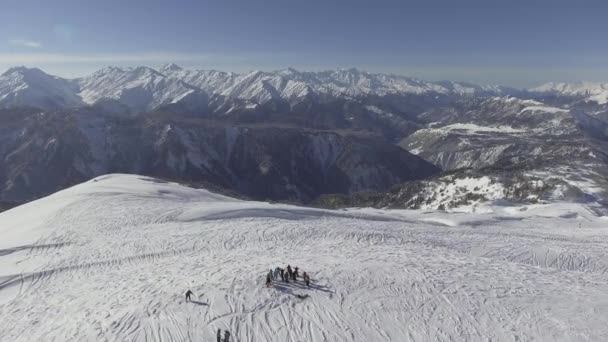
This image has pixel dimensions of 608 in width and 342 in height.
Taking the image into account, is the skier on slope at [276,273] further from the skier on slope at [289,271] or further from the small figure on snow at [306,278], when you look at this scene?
the small figure on snow at [306,278]

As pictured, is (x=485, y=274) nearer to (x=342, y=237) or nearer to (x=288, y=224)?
(x=342, y=237)

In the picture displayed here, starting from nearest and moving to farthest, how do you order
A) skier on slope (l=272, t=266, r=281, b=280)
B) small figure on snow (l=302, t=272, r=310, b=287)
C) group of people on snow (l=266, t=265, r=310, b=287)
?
group of people on snow (l=266, t=265, r=310, b=287)
small figure on snow (l=302, t=272, r=310, b=287)
skier on slope (l=272, t=266, r=281, b=280)

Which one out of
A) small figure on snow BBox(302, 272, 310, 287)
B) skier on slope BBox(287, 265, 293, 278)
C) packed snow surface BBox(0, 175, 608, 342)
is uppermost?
skier on slope BBox(287, 265, 293, 278)

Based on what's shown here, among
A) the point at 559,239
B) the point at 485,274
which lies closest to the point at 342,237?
the point at 485,274

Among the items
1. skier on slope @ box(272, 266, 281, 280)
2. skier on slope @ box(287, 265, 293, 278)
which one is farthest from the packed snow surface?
skier on slope @ box(272, 266, 281, 280)

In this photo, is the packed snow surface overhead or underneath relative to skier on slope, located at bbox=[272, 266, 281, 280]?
underneath

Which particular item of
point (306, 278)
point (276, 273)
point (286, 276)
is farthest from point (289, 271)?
point (306, 278)

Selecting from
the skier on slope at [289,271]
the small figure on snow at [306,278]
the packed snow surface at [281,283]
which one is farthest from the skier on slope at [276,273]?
the small figure on snow at [306,278]

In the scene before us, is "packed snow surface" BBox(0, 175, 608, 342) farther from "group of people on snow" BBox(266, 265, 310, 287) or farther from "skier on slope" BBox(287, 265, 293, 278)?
"skier on slope" BBox(287, 265, 293, 278)

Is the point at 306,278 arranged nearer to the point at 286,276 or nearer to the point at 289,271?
the point at 289,271
